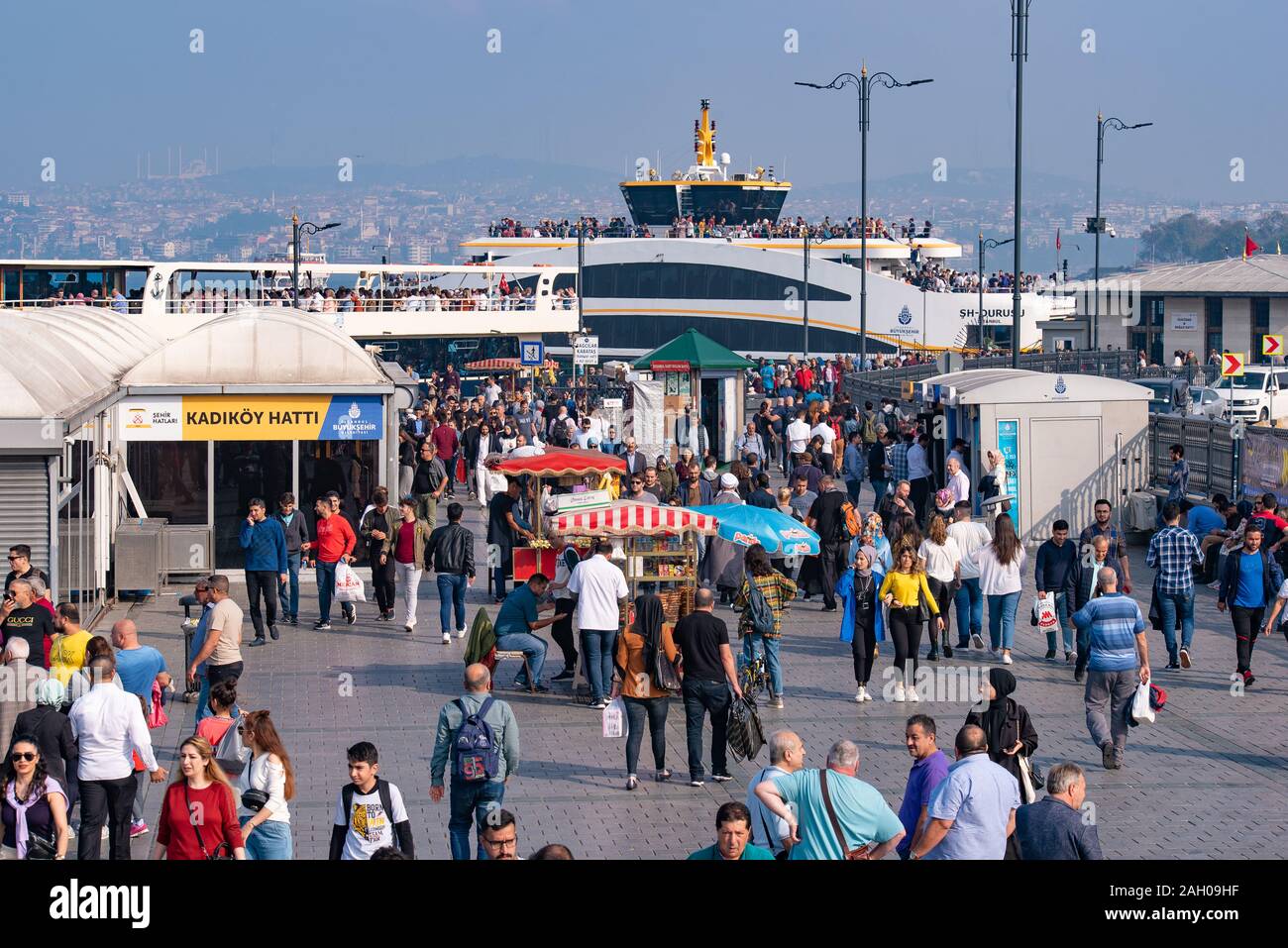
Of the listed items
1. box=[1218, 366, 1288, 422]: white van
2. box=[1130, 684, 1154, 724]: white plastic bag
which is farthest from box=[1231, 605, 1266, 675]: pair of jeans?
box=[1218, 366, 1288, 422]: white van

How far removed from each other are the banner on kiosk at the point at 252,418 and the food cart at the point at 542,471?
1.93 metres

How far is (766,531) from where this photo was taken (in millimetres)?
14617

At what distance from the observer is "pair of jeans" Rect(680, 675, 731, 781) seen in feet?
36.7

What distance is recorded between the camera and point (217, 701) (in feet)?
30.7

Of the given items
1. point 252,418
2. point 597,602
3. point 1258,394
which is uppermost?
point 1258,394

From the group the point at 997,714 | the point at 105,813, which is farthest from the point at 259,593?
the point at 997,714

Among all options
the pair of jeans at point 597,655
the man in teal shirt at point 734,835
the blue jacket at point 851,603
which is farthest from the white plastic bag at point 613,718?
the man in teal shirt at point 734,835

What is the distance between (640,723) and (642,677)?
0.30 metres

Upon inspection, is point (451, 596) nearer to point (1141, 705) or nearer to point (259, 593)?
point (259, 593)

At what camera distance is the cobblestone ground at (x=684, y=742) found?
10305 millimetres

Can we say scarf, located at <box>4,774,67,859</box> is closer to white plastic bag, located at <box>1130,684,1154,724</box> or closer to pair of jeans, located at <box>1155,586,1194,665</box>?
white plastic bag, located at <box>1130,684,1154,724</box>

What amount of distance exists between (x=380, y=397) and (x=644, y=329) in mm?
55503

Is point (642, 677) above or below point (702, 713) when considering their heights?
above
